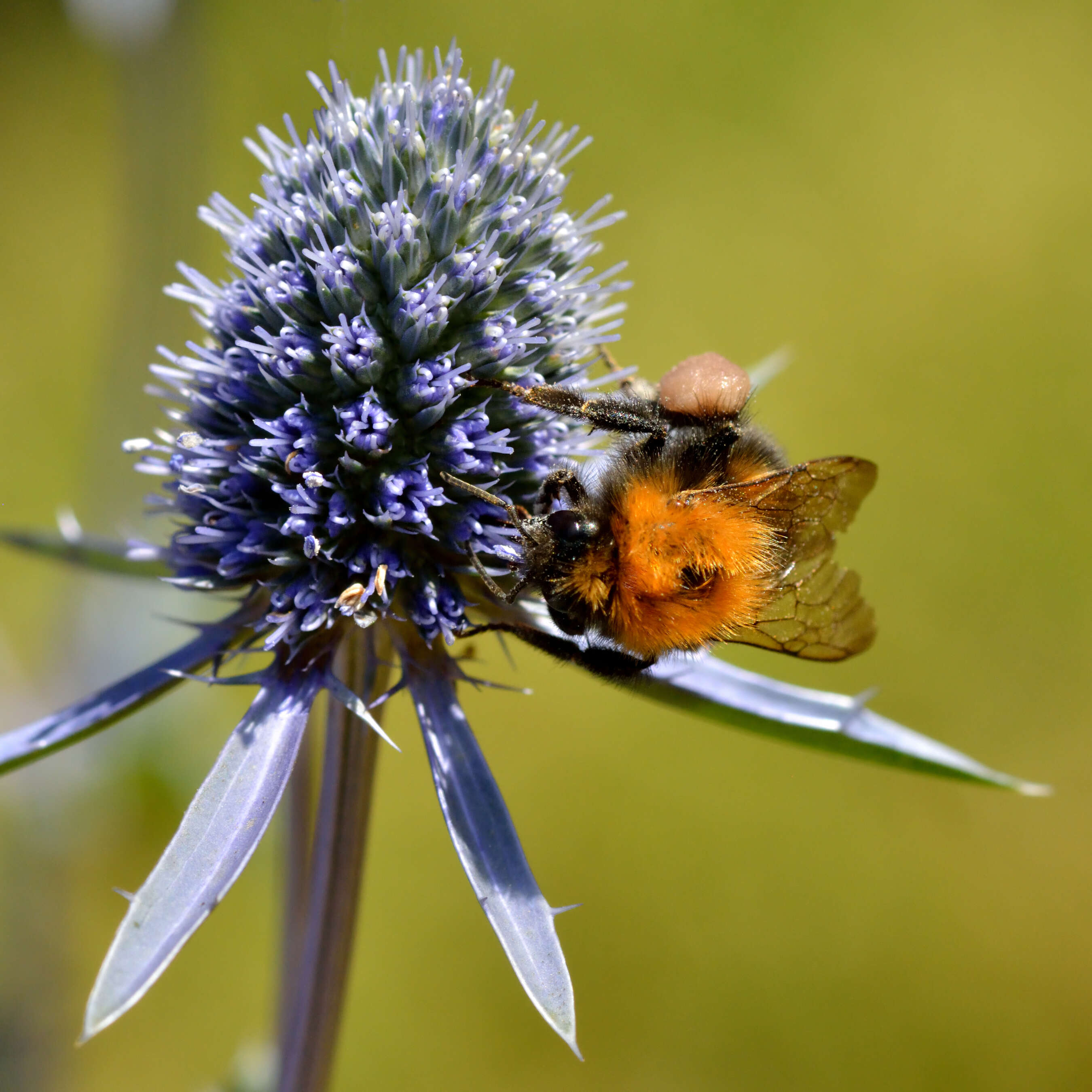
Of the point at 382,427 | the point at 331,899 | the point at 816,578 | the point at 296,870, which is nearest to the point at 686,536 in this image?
the point at 816,578

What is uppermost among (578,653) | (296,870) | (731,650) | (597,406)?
(597,406)

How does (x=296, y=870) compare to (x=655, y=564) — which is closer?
(x=655, y=564)

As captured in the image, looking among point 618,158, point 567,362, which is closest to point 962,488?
point 618,158

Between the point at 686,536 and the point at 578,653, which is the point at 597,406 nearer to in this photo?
the point at 686,536

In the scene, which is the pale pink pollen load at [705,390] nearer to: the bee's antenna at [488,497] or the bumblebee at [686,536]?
the bumblebee at [686,536]

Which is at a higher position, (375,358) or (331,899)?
(375,358)

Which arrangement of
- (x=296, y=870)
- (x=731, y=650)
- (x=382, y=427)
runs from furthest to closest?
(x=731, y=650) → (x=296, y=870) → (x=382, y=427)

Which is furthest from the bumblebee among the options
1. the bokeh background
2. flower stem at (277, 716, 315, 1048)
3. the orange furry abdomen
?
the bokeh background

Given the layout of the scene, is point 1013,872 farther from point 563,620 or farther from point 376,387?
point 376,387
